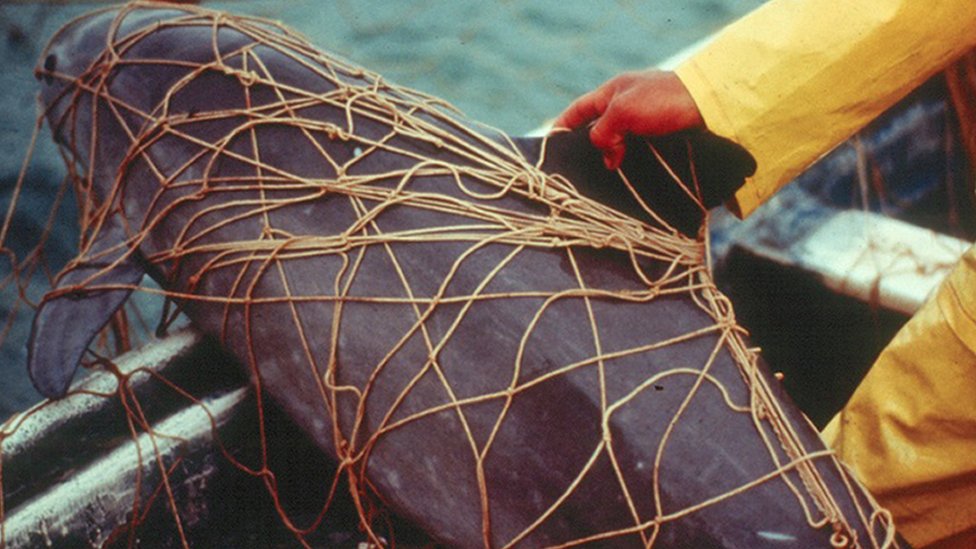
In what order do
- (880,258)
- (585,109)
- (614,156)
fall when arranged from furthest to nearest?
(880,258), (585,109), (614,156)

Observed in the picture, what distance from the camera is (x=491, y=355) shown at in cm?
245

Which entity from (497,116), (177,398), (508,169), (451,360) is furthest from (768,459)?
(497,116)

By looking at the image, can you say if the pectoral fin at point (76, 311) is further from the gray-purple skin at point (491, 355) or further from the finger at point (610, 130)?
the finger at point (610, 130)

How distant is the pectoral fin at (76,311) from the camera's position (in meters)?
2.75

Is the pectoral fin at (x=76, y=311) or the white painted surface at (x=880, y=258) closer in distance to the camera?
the pectoral fin at (x=76, y=311)

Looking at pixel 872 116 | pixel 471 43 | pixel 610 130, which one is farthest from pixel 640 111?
pixel 471 43

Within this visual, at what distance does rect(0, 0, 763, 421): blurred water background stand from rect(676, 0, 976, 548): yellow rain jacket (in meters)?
4.44

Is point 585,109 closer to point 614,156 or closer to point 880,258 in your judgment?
point 614,156

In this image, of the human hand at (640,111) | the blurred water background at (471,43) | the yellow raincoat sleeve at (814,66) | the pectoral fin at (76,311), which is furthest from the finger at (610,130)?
the blurred water background at (471,43)

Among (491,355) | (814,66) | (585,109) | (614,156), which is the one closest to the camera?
(491,355)

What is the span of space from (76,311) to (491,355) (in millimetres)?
1304

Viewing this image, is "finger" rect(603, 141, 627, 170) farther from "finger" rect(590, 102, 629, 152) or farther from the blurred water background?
the blurred water background

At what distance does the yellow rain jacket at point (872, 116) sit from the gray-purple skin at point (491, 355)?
0.63 feet

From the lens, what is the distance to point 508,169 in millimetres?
2760
